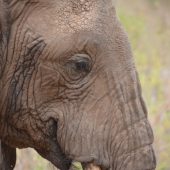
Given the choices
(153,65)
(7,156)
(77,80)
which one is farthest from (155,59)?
(77,80)

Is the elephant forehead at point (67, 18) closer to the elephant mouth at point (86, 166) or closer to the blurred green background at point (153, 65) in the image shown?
the elephant mouth at point (86, 166)

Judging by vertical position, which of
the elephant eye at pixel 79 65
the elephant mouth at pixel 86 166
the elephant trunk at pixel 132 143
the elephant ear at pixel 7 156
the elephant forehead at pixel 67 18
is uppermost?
the elephant forehead at pixel 67 18

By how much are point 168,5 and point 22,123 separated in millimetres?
12199

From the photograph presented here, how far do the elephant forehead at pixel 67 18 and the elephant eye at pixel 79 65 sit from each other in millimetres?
136

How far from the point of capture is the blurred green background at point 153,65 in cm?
865

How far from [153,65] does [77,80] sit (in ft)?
21.7

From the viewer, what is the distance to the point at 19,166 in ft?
25.8

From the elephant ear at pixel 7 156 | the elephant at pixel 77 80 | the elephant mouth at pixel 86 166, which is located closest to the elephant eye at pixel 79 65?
the elephant at pixel 77 80

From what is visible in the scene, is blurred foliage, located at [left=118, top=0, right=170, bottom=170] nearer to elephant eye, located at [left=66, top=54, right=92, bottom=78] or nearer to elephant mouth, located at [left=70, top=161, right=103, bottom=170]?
elephant mouth, located at [left=70, top=161, right=103, bottom=170]

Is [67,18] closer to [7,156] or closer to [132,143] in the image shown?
[132,143]

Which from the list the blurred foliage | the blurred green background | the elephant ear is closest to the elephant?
the elephant ear

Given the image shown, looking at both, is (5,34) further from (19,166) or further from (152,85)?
(152,85)

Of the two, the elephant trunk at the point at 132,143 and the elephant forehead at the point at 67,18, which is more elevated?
the elephant forehead at the point at 67,18

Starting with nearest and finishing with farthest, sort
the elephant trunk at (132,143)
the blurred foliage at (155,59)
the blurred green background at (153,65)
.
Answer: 1. the elephant trunk at (132,143)
2. the blurred green background at (153,65)
3. the blurred foliage at (155,59)
